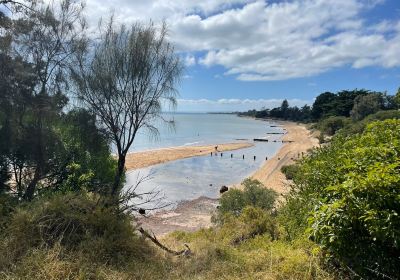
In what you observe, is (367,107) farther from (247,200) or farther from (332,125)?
(247,200)

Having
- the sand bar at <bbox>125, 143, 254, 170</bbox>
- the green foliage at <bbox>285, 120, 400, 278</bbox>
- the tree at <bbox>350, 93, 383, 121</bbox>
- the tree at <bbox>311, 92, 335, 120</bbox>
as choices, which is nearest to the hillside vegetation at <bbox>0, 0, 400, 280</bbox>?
the green foliage at <bbox>285, 120, 400, 278</bbox>

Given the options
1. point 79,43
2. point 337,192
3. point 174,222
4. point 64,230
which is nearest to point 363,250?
point 337,192

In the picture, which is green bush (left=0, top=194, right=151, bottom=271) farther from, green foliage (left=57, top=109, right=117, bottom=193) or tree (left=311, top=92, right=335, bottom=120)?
tree (left=311, top=92, right=335, bottom=120)

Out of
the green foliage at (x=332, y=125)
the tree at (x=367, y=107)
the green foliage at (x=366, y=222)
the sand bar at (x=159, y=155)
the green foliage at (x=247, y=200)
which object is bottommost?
the sand bar at (x=159, y=155)

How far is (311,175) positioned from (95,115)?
12289 millimetres

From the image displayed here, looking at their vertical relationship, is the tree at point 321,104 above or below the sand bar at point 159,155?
above

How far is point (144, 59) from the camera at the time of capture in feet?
54.7

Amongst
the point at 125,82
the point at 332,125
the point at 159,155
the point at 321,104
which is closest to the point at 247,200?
the point at 125,82

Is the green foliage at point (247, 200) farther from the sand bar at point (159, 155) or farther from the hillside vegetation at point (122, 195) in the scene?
the sand bar at point (159, 155)

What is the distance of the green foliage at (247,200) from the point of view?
18656 millimetres

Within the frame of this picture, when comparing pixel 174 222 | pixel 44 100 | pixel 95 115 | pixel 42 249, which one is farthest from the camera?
pixel 174 222

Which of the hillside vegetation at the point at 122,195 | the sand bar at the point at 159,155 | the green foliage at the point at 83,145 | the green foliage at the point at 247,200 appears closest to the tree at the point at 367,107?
the sand bar at the point at 159,155

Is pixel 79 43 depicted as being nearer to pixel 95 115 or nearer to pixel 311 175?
pixel 95 115

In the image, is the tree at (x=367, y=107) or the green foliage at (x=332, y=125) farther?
→ the tree at (x=367, y=107)
